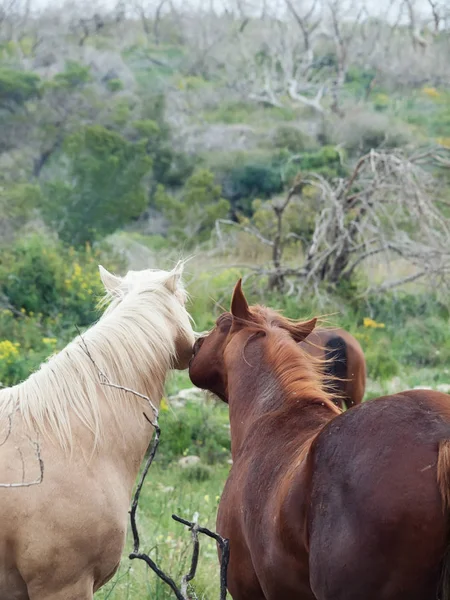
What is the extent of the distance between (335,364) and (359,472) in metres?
4.13

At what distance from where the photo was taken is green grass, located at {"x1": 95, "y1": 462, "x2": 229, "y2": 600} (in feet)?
13.0

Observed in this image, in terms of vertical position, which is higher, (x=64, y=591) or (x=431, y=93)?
(x=64, y=591)

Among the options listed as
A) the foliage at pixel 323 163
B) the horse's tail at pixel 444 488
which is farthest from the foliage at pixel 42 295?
the foliage at pixel 323 163

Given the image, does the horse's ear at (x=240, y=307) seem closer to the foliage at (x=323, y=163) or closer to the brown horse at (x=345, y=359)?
the brown horse at (x=345, y=359)

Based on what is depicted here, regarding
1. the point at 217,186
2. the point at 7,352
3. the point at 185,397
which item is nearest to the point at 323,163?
the point at 217,186

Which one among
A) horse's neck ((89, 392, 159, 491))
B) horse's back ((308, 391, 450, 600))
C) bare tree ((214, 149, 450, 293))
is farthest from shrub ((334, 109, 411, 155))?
horse's back ((308, 391, 450, 600))

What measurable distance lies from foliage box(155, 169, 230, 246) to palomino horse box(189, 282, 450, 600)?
45.2ft

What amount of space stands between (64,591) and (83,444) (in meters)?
0.52

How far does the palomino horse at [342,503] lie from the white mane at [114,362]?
60 cm

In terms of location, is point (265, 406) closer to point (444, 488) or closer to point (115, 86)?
point (444, 488)

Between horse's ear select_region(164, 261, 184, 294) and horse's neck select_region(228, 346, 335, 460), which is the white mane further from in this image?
horse's neck select_region(228, 346, 335, 460)

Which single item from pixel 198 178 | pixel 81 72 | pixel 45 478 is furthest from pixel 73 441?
pixel 81 72

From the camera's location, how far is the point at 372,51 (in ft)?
127

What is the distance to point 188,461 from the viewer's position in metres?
7.07
